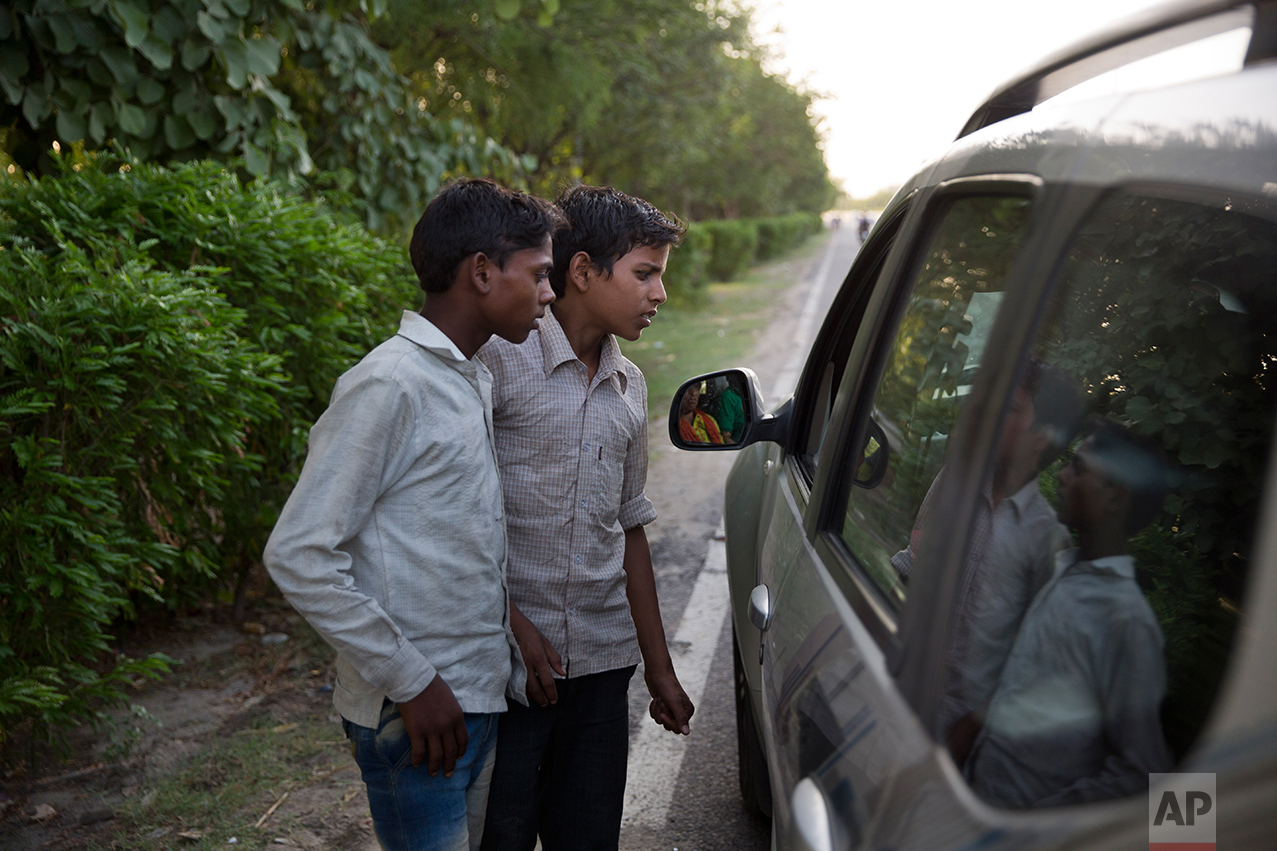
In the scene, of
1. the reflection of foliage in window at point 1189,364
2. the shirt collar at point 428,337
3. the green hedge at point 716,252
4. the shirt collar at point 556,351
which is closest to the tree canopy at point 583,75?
the green hedge at point 716,252

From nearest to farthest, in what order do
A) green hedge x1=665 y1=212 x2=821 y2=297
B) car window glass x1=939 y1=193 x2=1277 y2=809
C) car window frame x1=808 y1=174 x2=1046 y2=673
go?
car window glass x1=939 y1=193 x2=1277 y2=809
car window frame x1=808 y1=174 x2=1046 y2=673
green hedge x1=665 y1=212 x2=821 y2=297

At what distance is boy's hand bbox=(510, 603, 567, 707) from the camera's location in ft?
6.31

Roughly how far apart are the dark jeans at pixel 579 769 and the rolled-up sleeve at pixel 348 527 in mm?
530

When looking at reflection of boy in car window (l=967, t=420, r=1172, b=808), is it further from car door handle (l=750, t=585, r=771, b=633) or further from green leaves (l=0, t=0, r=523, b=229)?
green leaves (l=0, t=0, r=523, b=229)

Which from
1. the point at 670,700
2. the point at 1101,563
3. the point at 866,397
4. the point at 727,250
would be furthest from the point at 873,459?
the point at 727,250

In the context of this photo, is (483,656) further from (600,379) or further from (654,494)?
(654,494)

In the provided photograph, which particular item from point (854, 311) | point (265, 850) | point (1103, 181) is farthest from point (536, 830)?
point (1103, 181)

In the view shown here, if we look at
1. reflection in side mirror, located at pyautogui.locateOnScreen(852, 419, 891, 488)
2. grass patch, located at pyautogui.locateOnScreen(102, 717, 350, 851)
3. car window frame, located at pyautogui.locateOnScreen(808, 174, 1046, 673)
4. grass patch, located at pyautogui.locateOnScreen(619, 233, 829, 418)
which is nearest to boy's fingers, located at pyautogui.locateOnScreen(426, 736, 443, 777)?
car window frame, located at pyautogui.locateOnScreen(808, 174, 1046, 673)

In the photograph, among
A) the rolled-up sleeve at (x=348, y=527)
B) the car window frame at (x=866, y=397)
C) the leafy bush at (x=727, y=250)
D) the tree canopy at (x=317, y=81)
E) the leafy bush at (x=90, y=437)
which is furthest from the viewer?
the leafy bush at (x=727, y=250)

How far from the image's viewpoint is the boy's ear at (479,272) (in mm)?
1765

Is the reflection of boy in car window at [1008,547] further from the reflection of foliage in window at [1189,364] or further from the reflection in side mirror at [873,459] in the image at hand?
the reflection in side mirror at [873,459]

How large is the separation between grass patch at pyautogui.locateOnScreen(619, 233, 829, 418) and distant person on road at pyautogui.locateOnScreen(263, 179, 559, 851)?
5.27 metres

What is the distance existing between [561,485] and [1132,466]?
1066mm

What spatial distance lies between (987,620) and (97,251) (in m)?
3.35
